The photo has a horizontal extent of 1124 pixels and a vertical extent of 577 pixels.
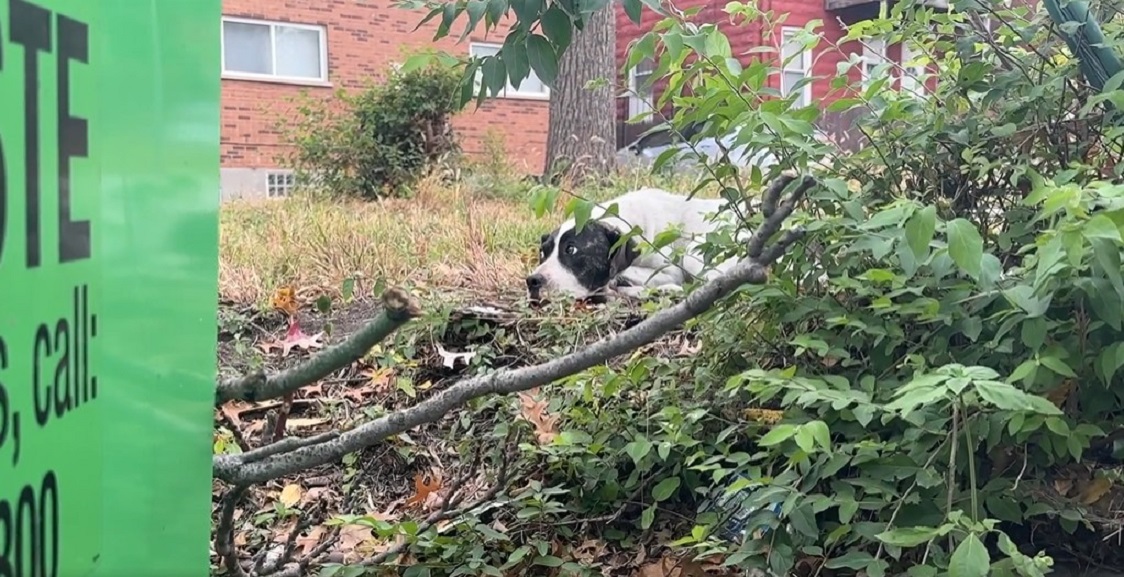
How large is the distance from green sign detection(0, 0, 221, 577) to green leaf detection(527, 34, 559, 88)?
1.26 m

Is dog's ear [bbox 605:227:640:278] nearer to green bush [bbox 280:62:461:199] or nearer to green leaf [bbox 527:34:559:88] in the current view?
green leaf [bbox 527:34:559:88]

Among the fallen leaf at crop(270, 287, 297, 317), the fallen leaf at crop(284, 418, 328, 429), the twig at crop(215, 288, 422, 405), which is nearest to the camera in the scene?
the twig at crop(215, 288, 422, 405)

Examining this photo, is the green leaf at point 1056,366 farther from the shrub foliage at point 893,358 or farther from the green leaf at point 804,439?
the green leaf at point 804,439

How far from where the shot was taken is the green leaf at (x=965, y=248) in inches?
67.7

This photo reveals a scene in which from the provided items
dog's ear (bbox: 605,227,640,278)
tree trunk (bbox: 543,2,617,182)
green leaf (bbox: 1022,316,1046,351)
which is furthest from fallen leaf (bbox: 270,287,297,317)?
tree trunk (bbox: 543,2,617,182)

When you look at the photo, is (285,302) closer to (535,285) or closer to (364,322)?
(364,322)

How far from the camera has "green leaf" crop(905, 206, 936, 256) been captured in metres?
1.77

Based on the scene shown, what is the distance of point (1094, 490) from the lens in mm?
2158

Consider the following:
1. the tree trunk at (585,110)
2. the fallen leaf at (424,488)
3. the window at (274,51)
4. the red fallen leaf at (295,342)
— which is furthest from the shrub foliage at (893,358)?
the window at (274,51)

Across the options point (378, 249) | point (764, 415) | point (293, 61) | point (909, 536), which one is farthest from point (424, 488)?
point (293, 61)

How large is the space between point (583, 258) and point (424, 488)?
2.30 meters

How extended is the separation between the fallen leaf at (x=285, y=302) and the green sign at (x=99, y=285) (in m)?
2.70

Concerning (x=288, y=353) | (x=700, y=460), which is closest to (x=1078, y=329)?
(x=700, y=460)

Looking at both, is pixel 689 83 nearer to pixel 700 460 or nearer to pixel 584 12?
pixel 584 12
